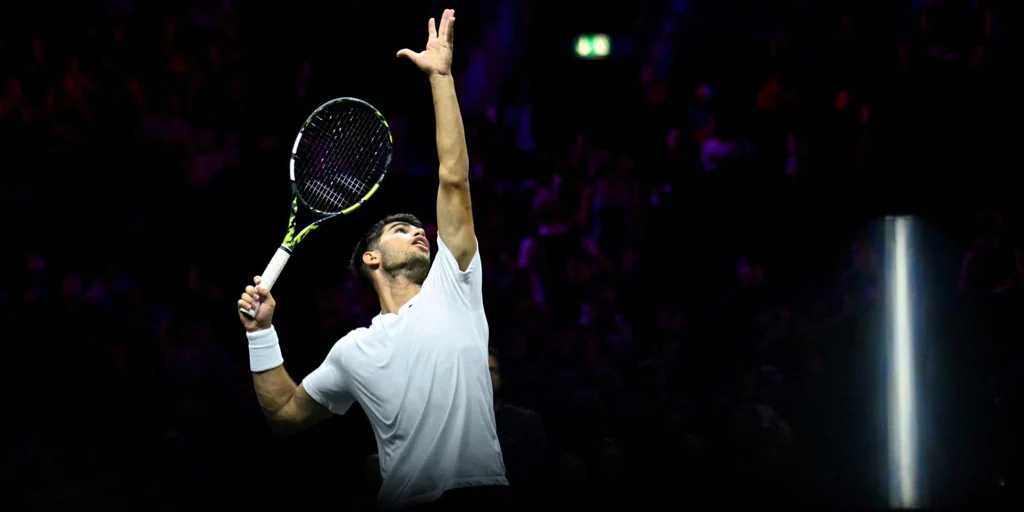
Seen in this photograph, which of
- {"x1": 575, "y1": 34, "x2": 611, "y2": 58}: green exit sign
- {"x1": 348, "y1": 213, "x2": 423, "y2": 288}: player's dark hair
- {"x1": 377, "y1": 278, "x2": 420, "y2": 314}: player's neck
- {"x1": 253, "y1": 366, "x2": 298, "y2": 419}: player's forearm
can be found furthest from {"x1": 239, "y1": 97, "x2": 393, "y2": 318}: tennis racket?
{"x1": 575, "y1": 34, "x2": 611, "y2": 58}: green exit sign

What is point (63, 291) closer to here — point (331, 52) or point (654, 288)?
point (331, 52)

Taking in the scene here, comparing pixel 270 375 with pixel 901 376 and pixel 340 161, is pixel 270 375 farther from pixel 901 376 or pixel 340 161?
pixel 901 376

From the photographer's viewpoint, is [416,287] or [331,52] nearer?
[416,287]

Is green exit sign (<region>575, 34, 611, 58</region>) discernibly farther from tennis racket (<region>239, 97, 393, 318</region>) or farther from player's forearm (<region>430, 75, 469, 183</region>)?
player's forearm (<region>430, 75, 469, 183</region>)

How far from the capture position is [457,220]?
2.81 meters

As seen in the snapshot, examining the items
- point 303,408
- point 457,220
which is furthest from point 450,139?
point 303,408

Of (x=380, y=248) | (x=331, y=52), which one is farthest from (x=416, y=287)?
(x=331, y=52)

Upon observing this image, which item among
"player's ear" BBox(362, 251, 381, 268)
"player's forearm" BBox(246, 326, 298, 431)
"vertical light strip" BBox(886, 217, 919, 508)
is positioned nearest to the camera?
"player's forearm" BBox(246, 326, 298, 431)

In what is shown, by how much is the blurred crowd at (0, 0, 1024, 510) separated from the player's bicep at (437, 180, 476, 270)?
2029mm

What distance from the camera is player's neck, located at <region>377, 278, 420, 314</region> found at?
3039 mm

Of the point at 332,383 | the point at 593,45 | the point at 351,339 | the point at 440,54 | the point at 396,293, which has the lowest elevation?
the point at 332,383

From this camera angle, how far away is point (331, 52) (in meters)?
5.91

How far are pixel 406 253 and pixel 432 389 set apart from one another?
0.47 m

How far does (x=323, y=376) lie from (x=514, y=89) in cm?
348
